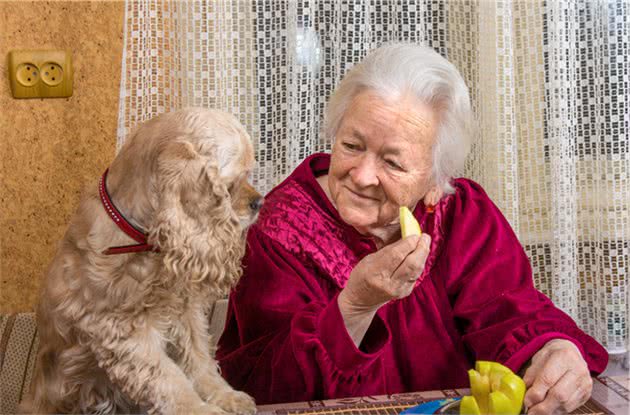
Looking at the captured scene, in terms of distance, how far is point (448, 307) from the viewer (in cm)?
174

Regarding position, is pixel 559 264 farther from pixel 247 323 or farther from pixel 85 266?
pixel 85 266

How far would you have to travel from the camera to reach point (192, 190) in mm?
1249

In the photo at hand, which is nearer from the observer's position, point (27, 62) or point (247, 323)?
point (247, 323)

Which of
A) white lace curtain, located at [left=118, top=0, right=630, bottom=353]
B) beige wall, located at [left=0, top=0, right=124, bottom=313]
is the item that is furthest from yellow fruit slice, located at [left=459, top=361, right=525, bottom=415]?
beige wall, located at [left=0, top=0, right=124, bottom=313]

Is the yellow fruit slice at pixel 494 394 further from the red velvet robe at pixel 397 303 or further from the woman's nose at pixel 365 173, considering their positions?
the woman's nose at pixel 365 173

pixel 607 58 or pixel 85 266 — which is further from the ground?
pixel 607 58

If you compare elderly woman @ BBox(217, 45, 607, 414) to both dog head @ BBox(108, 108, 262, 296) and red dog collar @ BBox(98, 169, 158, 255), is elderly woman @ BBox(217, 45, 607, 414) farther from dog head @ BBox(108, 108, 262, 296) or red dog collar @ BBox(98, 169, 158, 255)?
red dog collar @ BBox(98, 169, 158, 255)

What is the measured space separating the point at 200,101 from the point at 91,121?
35cm

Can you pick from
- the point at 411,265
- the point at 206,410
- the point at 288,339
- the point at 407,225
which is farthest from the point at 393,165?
the point at 206,410

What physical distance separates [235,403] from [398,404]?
285 millimetres

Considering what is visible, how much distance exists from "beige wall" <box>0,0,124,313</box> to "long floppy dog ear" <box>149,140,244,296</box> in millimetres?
997

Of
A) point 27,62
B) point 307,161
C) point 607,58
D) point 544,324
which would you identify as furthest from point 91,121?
point 607,58

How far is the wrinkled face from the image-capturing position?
1586mm

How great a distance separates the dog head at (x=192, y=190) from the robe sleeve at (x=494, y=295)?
60cm
